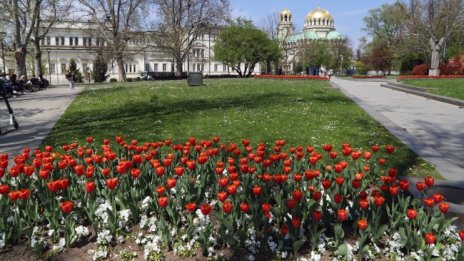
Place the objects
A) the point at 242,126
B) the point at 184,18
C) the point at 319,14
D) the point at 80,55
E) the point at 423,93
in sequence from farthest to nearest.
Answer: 1. the point at 319,14
2. the point at 80,55
3. the point at 184,18
4. the point at 423,93
5. the point at 242,126

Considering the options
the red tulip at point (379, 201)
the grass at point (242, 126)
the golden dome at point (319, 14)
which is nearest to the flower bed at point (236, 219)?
the red tulip at point (379, 201)

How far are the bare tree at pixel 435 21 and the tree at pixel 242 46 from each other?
2148 centimetres

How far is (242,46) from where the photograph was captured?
59.8 meters

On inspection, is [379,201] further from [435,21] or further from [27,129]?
[435,21]

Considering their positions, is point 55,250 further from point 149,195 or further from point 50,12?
point 50,12

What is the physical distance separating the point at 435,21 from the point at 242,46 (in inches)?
1031

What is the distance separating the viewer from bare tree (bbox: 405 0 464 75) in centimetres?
4009

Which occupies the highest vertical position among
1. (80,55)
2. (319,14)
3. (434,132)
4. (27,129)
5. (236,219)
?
(319,14)

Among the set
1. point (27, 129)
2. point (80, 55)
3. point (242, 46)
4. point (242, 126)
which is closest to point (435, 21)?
point (242, 46)

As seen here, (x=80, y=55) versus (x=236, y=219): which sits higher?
(x=80, y=55)

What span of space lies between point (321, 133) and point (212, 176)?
4.87 m

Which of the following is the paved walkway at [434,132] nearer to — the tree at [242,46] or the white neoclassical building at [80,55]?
the tree at [242,46]

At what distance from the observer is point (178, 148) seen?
16.1ft

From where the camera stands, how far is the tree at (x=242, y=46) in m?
59.5
